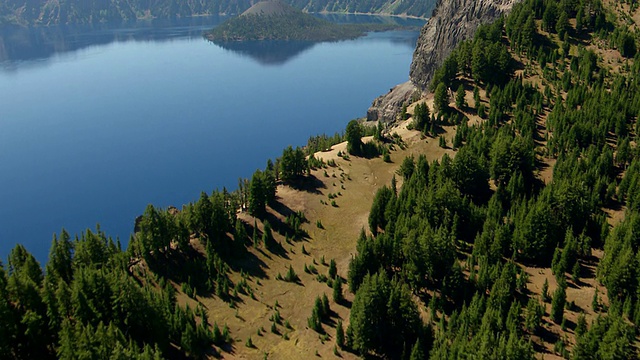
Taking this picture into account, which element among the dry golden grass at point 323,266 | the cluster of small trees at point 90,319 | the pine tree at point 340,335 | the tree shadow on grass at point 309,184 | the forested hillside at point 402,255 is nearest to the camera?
the cluster of small trees at point 90,319

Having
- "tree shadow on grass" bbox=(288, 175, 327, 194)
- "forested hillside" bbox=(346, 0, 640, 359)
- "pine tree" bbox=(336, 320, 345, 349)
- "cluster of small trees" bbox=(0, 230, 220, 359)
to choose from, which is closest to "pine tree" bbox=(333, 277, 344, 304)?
"forested hillside" bbox=(346, 0, 640, 359)

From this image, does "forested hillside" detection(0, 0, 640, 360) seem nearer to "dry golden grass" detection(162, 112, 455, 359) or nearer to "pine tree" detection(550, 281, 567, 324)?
"pine tree" detection(550, 281, 567, 324)

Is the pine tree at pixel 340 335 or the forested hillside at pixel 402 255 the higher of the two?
the forested hillside at pixel 402 255

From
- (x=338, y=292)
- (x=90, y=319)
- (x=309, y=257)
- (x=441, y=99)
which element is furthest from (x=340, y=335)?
(x=441, y=99)

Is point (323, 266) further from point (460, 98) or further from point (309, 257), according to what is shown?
point (460, 98)

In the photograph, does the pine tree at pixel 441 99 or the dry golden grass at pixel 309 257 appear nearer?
the dry golden grass at pixel 309 257

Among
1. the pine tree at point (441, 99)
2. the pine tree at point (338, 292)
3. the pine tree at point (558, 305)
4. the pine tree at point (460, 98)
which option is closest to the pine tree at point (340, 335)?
the pine tree at point (338, 292)

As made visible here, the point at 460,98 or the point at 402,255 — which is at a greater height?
the point at 460,98

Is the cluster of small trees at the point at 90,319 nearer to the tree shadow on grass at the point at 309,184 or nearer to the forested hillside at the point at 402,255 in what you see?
the forested hillside at the point at 402,255

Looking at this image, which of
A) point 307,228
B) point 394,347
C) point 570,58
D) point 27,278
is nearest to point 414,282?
point 394,347
